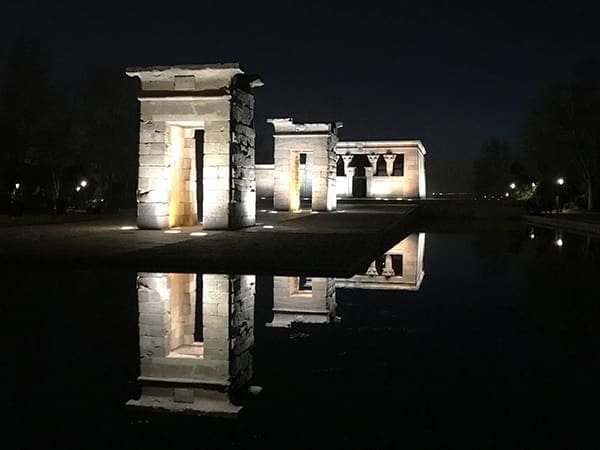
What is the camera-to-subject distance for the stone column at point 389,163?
44.2 metres

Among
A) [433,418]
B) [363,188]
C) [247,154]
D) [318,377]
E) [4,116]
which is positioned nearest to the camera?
[433,418]

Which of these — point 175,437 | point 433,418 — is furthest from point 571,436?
point 175,437

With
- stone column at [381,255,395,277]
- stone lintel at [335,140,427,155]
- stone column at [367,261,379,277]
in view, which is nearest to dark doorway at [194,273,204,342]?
stone column at [367,261,379,277]

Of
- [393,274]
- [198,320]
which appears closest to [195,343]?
[198,320]

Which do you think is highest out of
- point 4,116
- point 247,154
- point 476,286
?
point 4,116

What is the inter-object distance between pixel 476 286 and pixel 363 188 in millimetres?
37238

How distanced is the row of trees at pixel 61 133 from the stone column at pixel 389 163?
1816cm

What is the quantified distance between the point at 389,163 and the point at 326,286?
120 feet

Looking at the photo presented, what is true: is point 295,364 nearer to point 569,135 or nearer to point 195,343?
point 195,343

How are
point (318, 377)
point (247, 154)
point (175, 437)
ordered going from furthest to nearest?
point (247, 154) < point (318, 377) < point (175, 437)

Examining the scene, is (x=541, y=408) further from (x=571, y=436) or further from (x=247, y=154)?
(x=247, y=154)

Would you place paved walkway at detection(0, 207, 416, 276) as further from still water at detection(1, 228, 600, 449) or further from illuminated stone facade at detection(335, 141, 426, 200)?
illuminated stone facade at detection(335, 141, 426, 200)

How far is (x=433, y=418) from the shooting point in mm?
3695

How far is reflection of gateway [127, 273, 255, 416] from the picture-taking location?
4074mm
